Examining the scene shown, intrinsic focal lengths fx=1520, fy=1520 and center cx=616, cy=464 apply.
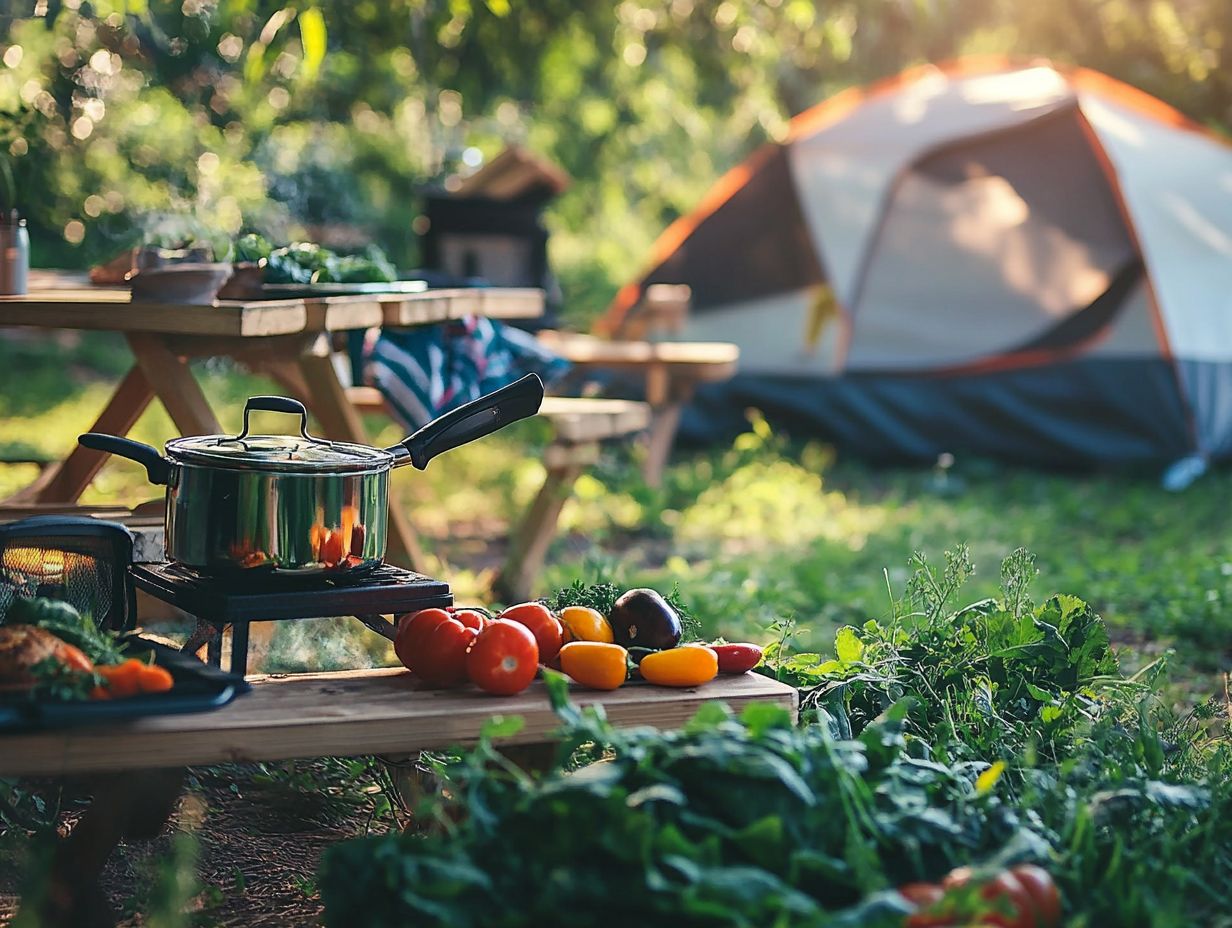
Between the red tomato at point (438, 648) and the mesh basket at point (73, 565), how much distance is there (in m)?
0.55

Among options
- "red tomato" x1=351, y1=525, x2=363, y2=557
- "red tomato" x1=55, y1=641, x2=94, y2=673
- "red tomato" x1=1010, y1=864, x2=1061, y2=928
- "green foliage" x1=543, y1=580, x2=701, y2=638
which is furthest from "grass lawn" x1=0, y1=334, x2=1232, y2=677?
"red tomato" x1=1010, y1=864, x2=1061, y2=928

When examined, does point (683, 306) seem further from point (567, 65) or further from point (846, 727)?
→ point (846, 727)

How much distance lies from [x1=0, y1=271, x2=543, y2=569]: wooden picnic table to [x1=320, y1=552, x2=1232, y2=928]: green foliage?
1587 millimetres

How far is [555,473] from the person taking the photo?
552 cm

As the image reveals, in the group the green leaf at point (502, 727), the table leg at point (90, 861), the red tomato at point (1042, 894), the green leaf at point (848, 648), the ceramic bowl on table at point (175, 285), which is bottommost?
the table leg at point (90, 861)

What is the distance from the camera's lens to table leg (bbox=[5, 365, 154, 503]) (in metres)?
4.37

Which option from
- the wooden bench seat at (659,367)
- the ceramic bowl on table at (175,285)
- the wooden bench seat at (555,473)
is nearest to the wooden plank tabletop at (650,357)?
the wooden bench seat at (659,367)

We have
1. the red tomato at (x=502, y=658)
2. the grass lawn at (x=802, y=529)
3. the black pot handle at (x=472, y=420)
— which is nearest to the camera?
the red tomato at (x=502, y=658)

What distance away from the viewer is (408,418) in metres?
4.71

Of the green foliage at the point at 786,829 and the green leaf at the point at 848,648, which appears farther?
the green leaf at the point at 848,648

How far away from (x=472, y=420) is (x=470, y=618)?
428mm

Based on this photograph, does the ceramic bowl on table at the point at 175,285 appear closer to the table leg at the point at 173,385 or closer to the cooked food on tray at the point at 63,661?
the table leg at the point at 173,385

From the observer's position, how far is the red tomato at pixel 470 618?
2729mm

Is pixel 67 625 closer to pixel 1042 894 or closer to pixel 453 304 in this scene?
pixel 1042 894
